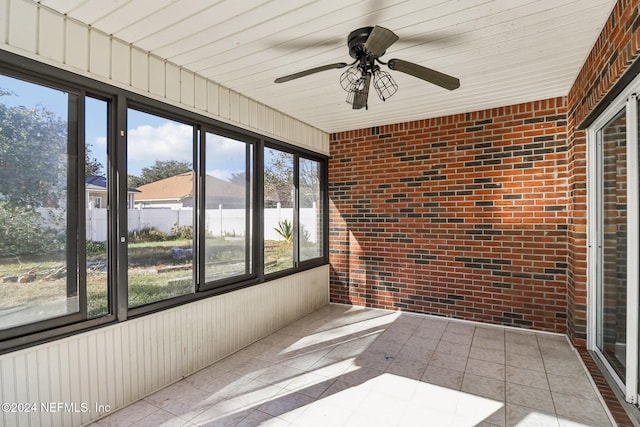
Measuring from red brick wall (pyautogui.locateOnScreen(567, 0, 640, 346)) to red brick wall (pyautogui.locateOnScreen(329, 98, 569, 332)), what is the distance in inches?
9.0

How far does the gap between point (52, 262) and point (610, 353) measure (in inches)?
168

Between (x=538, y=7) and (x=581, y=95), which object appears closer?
Result: (x=538, y=7)

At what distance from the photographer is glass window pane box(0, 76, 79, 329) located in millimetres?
1920

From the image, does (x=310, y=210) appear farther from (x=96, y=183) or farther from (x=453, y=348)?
(x=96, y=183)

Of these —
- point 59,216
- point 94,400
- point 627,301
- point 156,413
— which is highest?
point 59,216

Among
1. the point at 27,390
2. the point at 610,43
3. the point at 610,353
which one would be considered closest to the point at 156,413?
the point at 27,390

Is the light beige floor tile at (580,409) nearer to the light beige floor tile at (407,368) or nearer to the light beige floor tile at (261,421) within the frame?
the light beige floor tile at (407,368)

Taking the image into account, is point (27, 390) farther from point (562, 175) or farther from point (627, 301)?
point (562, 175)

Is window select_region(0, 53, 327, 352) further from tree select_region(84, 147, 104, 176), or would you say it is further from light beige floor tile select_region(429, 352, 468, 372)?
light beige floor tile select_region(429, 352, 468, 372)

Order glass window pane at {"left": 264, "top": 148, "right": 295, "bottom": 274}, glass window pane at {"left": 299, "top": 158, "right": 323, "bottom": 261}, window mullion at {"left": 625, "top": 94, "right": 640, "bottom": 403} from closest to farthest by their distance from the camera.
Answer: window mullion at {"left": 625, "top": 94, "right": 640, "bottom": 403} < glass window pane at {"left": 264, "top": 148, "right": 295, "bottom": 274} < glass window pane at {"left": 299, "top": 158, "right": 323, "bottom": 261}

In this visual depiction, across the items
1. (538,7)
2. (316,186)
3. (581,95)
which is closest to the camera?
(538,7)

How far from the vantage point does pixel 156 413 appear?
2293 millimetres

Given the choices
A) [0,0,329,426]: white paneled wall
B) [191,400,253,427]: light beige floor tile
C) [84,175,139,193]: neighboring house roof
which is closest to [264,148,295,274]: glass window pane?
[0,0,329,426]: white paneled wall

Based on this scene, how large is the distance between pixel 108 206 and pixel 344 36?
6.93 ft
